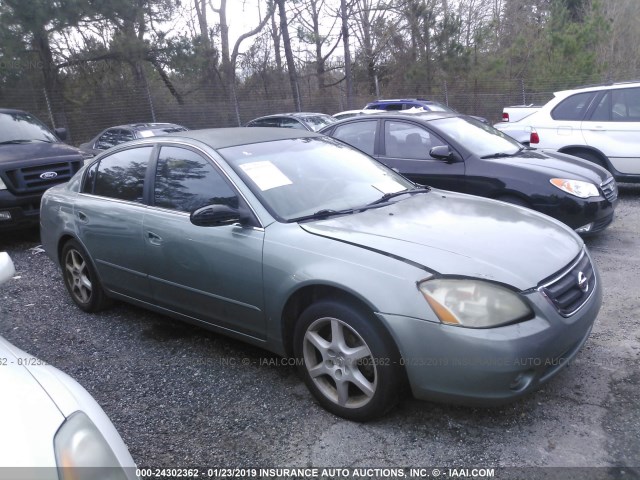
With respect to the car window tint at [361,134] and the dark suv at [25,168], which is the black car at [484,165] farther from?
the dark suv at [25,168]

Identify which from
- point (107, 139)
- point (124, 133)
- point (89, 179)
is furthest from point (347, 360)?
point (107, 139)

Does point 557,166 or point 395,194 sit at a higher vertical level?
point 395,194

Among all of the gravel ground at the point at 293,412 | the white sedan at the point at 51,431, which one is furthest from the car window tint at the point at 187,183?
the white sedan at the point at 51,431

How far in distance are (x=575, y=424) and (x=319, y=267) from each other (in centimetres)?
151

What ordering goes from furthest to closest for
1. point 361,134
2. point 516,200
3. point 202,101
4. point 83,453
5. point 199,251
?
1. point 202,101
2. point 361,134
3. point 516,200
4. point 199,251
5. point 83,453

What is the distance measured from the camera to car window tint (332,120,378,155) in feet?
21.6

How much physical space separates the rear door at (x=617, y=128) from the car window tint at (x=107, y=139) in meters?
9.50

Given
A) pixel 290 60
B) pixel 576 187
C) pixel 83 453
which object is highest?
pixel 290 60

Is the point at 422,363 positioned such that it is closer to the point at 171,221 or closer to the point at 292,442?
the point at 292,442

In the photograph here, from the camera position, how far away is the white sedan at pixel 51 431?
1.48m

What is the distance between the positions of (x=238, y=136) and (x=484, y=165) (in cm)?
291

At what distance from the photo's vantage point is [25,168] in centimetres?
707

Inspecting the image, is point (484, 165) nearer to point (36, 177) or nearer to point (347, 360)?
point (347, 360)

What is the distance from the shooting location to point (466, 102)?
21.8 metres
